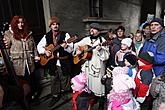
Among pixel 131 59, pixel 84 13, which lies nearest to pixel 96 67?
pixel 131 59

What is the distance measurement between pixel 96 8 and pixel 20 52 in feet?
15.7

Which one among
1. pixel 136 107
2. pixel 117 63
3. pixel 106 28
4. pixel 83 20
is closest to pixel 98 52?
pixel 117 63

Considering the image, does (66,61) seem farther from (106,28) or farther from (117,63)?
(106,28)

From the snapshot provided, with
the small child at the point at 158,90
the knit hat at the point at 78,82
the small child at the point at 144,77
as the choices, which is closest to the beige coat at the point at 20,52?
the knit hat at the point at 78,82

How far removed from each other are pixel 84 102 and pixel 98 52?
93 cm

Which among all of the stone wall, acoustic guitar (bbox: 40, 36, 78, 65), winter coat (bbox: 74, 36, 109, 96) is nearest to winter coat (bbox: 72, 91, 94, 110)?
winter coat (bbox: 74, 36, 109, 96)

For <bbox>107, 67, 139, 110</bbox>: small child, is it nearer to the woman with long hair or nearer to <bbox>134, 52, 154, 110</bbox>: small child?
<bbox>134, 52, 154, 110</bbox>: small child

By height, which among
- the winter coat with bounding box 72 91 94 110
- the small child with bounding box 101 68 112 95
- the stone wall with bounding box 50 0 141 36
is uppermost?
the stone wall with bounding box 50 0 141 36

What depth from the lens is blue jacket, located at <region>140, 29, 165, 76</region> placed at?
3084 mm

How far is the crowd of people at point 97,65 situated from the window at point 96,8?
3.01 m

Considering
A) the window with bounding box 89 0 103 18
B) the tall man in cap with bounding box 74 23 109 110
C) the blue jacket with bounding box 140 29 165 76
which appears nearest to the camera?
the blue jacket with bounding box 140 29 165 76

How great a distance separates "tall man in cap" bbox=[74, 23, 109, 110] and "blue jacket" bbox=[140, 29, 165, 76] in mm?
807

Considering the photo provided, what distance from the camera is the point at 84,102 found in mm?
3422

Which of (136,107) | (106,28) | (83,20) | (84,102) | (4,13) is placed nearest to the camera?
(136,107)
